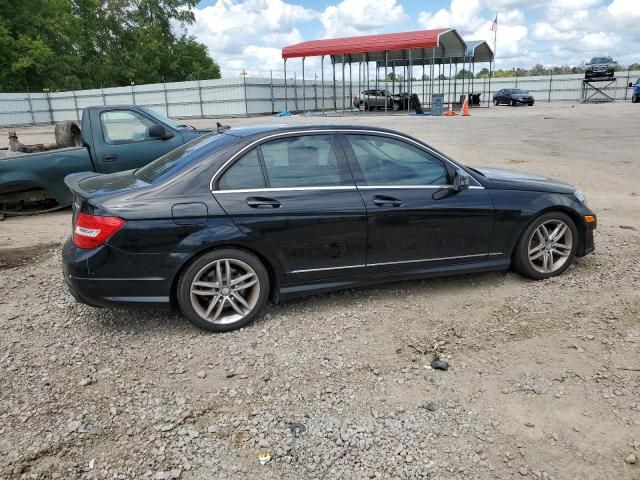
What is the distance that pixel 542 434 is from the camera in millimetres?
2883

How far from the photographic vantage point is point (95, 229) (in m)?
3.80

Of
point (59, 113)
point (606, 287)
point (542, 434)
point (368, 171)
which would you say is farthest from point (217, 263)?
point (59, 113)

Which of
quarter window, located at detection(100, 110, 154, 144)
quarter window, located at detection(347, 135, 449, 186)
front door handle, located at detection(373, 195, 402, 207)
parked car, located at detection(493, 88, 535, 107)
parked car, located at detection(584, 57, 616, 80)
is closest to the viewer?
front door handle, located at detection(373, 195, 402, 207)

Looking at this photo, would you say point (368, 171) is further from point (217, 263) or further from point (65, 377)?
point (65, 377)

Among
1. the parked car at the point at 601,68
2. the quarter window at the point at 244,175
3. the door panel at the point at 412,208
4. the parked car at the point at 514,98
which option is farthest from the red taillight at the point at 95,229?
the parked car at the point at 601,68

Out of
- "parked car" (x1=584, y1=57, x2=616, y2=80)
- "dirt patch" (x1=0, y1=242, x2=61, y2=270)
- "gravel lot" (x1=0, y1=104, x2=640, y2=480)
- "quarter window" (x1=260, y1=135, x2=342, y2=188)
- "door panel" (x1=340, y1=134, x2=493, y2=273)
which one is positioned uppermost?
"parked car" (x1=584, y1=57, x2=616, y2=80)

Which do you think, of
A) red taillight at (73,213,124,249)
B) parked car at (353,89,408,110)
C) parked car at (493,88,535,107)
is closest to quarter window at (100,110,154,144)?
red taillight at (73,213,124,249)

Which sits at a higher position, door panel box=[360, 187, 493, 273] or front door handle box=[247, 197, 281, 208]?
front door handle box=[247, 197, 281, 208]

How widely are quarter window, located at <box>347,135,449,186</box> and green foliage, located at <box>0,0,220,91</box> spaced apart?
5025cm

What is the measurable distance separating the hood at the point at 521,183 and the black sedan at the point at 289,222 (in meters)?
0.02

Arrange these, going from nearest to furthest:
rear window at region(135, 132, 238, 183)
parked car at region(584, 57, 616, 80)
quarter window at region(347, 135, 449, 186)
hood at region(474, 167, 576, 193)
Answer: rear window at region(135, 132, 238, 183) < quarter window at region(347, 135, 449, 186) < hood at region(474, 167, 576, 193) < parked car at region(584, 57, 616, 80)

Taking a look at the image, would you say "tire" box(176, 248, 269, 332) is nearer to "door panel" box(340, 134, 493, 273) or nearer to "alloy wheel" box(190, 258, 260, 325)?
"alloy wheel" box(190, 258, 260, 325)

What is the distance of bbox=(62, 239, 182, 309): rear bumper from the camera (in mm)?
3803

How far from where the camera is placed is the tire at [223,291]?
395cm
